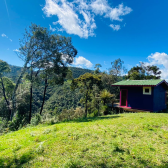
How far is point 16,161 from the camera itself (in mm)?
2893

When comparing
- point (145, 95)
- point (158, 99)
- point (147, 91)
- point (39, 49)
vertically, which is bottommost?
point (158, 99)

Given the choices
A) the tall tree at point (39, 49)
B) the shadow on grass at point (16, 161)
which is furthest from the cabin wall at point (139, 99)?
the shadow on grass at point (16, 161)

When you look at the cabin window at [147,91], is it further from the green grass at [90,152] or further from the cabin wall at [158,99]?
the green grass at [90,152]

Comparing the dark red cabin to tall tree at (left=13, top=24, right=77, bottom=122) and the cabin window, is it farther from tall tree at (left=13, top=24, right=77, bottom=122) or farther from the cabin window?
tall tree at (left=13, top=24, right=77, bottom=122)

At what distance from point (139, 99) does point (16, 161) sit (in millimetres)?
11753

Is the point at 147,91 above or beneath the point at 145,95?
above

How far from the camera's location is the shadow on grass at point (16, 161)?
2.75m

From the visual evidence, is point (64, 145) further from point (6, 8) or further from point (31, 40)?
point (6, 8)

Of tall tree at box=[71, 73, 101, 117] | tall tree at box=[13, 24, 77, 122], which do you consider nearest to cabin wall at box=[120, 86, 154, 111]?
tall tree at box=[71, 73, 101, 117]

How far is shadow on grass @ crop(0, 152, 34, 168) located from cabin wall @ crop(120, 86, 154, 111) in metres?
11.3

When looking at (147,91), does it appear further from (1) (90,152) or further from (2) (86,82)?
(1) (90,152)

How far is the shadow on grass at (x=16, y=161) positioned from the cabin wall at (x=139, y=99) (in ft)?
37.2

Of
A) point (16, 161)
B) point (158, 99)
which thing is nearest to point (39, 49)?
point (16, 161)

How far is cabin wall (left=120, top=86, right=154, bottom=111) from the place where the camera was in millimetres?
10891
